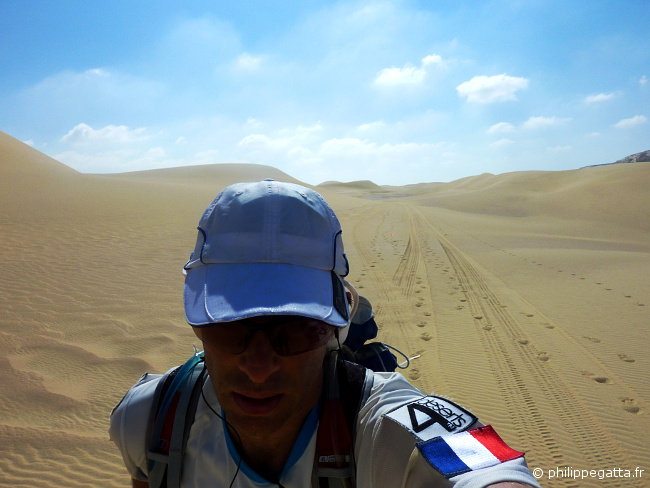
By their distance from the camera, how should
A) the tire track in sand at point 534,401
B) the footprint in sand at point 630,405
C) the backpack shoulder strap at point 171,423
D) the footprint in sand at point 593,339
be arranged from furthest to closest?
1. the footprint in sand at point 593,339
2. the footprint in sand at point 630,405
3. the tire track in sand at point 534,401
4. the backpack shoulder strap at point 171,423

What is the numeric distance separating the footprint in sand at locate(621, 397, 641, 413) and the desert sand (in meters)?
0.02

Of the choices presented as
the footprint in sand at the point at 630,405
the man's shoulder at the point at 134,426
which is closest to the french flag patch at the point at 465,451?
the man's shoulder at the point at 134,426

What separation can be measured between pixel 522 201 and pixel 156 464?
3847 cm

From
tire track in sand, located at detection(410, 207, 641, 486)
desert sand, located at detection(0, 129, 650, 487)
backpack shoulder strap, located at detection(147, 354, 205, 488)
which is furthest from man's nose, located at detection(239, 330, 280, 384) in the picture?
tire track in sand, located at detection(410, 207, 641, 486)

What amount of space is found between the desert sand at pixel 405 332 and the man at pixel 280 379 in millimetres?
2777

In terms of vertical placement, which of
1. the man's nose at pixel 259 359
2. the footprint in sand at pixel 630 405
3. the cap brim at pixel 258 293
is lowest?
the footprint in sand at pixel 630 405

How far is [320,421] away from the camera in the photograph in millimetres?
1158

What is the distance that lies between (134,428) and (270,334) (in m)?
0.56

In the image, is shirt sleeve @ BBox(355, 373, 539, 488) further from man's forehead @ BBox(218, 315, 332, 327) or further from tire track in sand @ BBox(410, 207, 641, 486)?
tire track in sand @ BBox(410, 207, 641, 486)

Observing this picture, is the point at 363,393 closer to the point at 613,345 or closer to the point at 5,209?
the point at 613,345

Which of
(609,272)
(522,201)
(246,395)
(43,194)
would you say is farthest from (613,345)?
(522,201)

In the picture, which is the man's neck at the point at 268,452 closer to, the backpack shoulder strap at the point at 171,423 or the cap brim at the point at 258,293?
the backpack shoulder strap at the point at 171,423

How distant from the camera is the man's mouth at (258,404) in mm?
1149

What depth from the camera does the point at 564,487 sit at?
3.26 meters
